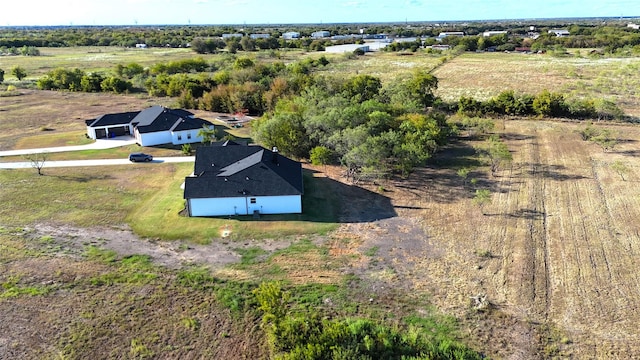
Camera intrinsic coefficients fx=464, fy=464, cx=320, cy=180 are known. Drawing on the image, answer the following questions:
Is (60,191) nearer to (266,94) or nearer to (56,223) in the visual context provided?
(56,223)

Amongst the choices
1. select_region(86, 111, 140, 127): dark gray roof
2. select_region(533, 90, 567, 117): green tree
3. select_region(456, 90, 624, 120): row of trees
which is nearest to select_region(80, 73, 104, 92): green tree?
select_region(86, 111, 140, 127): dark gray roof

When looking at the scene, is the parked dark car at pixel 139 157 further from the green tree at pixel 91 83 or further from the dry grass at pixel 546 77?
the green tree at pixel 91 83

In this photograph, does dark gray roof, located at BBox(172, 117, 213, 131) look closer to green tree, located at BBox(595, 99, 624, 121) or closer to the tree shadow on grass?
the tree shadow on grass

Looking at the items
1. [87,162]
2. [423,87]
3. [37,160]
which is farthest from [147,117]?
[423,87]

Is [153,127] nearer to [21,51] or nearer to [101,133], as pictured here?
[101,133]

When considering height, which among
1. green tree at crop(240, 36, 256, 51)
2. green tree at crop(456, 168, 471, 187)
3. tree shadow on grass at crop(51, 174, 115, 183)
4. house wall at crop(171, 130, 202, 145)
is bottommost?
green tree at crop(456, 168, 471, 187)

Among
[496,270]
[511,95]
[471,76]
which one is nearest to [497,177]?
[496,270]
